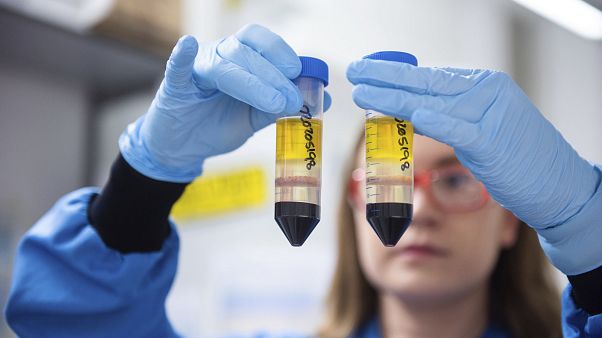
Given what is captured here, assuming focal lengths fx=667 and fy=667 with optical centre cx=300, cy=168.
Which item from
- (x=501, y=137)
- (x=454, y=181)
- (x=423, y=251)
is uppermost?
(x=501, y=137)

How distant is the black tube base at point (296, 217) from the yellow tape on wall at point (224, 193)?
153cm

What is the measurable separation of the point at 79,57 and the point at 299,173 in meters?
1.68

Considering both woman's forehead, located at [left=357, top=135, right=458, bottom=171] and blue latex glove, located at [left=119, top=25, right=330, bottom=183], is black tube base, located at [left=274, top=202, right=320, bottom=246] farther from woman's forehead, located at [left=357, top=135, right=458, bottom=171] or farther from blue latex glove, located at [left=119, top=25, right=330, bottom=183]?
woman's forehead, located at [left=357, top=135, right=458, bottom=171]

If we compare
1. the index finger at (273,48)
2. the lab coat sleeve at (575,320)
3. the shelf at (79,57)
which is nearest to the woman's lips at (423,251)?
the lab coat sleeve at (575,320)

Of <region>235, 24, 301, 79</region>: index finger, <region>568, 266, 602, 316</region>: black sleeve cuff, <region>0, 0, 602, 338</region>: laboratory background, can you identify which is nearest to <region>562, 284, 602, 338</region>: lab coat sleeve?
<region>568, 266, 602, 316</region>: black sleeve cuff

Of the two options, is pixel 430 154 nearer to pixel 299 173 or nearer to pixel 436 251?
pixel 436 251

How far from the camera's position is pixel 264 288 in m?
2.54

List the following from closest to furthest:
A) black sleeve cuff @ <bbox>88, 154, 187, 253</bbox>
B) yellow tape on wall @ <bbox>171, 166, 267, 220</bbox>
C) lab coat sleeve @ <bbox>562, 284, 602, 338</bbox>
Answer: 1. lab coat sleeve @ <bbox>562, 284, 602, 338</bbox>
2. black sleeve cuff @ <bbox>88, 154, 187, 253</bbox>
3. yellow tape on wall @ <bbox>171, 166, 267, 220</bbox>

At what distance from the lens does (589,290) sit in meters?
1.17

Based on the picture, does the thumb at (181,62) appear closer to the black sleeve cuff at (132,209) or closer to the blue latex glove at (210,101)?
the blue latex glove at (210,101)

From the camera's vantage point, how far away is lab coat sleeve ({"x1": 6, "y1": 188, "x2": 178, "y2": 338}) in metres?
1.39

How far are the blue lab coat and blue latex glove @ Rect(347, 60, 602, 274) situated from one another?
25.9 inches

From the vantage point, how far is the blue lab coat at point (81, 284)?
139 centimetres

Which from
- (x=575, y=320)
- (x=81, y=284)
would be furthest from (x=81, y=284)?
(x=575, y=320)
